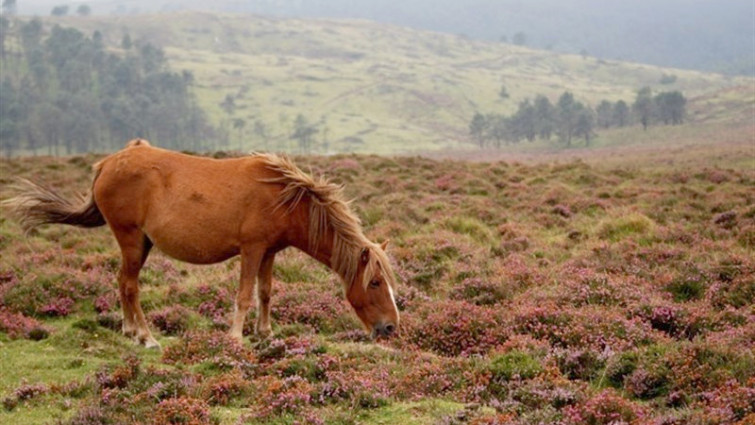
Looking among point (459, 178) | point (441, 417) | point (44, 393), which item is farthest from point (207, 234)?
point (459, 178)

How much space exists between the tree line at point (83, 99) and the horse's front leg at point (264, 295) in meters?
118

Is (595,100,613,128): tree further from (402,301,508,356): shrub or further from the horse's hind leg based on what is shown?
the horse's hind leg

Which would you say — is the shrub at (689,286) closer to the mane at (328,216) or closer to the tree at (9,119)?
the mane at (328,216)

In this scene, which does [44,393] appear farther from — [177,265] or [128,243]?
[177,265]

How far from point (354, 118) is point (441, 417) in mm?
168329

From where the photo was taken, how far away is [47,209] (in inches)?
444

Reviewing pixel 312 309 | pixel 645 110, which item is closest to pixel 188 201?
pixel 312 309

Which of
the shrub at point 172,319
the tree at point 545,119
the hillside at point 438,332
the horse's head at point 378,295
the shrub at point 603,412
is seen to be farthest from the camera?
the tree at point 545,119

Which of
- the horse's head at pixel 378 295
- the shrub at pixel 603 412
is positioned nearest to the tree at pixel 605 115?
the horse's head at pixel 378 295

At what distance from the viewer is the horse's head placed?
904cm

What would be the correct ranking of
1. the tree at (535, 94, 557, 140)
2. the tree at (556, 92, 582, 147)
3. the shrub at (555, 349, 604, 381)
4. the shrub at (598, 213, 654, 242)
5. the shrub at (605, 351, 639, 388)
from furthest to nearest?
1. the tree at (535, 94, 557, 140)
2. the tree at (556, 92, 582, 147)
3. the shrub at (598, 213, 654, 242)
4. the shrub at (555, 349, 604, 381)
5. the shrub at (605, 351, 639, 388)

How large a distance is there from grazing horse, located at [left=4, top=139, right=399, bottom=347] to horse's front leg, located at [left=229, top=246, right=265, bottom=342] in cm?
1

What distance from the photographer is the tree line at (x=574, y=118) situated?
124188 mm

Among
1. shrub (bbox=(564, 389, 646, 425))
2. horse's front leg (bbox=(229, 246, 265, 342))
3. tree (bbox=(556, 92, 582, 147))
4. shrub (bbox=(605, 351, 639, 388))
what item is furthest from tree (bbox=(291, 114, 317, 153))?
shrub (bbox=(564, 389, 646, 425))
